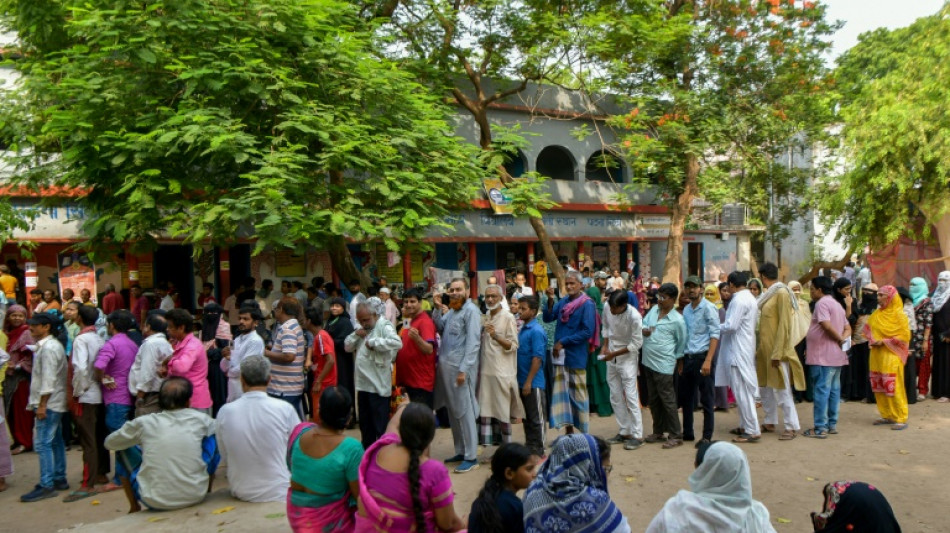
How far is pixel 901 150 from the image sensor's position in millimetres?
15906

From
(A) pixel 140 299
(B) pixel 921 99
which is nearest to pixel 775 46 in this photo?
(B) pixel 921 99

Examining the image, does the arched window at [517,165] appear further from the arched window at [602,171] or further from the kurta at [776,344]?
the kurta at [776,344]

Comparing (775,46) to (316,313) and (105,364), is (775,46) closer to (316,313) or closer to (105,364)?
(316,313)

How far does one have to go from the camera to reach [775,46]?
18250 millimetres

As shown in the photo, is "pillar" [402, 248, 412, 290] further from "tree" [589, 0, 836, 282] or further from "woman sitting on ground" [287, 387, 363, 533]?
"woman sitting on ground" [287, 387, 363, 533]

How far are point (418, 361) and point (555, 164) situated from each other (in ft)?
52.7

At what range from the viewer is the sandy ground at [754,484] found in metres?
4.72

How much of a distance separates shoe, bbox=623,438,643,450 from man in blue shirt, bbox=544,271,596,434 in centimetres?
49

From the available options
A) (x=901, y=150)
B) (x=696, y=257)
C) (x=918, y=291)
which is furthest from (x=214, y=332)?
(x=696, y=257)

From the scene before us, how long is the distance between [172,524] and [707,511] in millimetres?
3231

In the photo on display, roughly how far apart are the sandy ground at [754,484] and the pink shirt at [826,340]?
0.84m

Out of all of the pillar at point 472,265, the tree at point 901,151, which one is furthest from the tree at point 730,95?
the pillar at point 472,265

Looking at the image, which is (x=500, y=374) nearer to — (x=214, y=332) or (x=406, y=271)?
(x=214, y=332)

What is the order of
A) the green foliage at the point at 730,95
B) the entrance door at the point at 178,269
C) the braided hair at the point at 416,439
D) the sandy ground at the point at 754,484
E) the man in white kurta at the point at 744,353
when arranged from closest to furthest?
the braided hair at the point at 416,439 < the sandy ground at the point at 754,484 < the man in white kurta at the point at 744,353 < the entrance door at the point at 178,269 < the green foliage at the point at 730,95
